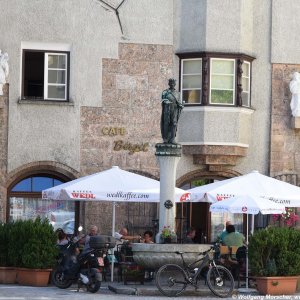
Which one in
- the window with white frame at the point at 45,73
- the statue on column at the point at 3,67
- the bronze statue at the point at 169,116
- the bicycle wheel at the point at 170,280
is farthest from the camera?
the window with white frame at the point at 45,73

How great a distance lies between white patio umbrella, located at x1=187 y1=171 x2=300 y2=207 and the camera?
2738 cm

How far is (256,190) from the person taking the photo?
90.2 ft

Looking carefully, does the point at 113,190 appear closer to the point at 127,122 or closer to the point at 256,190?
the point at 256,190

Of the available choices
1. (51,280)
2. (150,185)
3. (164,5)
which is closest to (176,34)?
(164,5)

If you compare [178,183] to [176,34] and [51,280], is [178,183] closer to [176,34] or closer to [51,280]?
[176,34]

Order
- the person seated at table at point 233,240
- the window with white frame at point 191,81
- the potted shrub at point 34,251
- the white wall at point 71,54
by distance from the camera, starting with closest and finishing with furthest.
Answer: the potted shrub at point 34,251 → the person seated at table at point 233,240 → the white wall at point 71,54 → the window with white frame at point 191,81

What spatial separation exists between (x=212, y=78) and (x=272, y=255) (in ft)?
27.7

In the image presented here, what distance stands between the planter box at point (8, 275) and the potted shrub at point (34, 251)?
0.60 feet

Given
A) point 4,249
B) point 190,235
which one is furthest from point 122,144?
point 4,249

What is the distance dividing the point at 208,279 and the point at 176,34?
1097 cm

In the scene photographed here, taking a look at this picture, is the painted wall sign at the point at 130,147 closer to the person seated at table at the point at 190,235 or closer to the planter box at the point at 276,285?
the person seated at table at the point at 190,235

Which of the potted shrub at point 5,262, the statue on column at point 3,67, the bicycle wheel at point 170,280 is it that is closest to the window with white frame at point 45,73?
the statue on column at point 3,67

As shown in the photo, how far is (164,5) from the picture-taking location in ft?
108

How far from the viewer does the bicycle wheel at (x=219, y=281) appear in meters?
23.5
